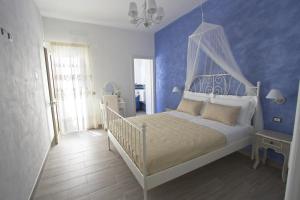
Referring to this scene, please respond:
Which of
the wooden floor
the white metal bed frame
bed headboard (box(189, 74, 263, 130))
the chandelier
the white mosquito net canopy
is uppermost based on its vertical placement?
the chandelier

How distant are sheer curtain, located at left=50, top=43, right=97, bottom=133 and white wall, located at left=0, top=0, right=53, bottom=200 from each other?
142 centimetres

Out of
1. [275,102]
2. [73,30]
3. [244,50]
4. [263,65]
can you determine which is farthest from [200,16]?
[73,30]

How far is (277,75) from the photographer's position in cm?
222

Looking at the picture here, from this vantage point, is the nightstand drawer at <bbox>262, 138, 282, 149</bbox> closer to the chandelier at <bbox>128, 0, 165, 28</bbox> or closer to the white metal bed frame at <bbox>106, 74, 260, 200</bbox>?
the white metal bed frame at <bbox>106, 74, 260, 200</bbox>

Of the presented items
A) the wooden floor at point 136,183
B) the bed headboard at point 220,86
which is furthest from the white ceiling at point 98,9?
the wooden floor at point 136,183

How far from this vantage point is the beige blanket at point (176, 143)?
1.60m

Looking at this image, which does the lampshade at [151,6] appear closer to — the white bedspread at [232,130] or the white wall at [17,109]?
the white wall at [17,109]

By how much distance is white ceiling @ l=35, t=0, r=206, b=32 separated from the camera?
3.06 metres

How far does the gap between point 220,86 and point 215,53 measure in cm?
74

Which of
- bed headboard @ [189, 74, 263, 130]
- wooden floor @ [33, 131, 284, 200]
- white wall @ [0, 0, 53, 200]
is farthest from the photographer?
bed headboard @ [189, 74, 263, 130]

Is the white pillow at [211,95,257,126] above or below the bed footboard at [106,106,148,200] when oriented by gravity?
above

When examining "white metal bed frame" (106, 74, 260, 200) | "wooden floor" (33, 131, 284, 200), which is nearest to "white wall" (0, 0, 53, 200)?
"wooden floor" (33, 131, 284, 200)

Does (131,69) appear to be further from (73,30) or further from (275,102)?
(275,102)

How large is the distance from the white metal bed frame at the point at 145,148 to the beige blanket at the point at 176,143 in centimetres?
6
